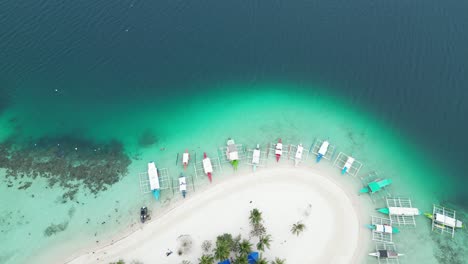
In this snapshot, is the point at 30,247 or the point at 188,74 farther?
the point at 188,74

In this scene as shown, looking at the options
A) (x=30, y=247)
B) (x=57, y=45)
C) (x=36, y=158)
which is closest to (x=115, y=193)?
(x=30, y=247)

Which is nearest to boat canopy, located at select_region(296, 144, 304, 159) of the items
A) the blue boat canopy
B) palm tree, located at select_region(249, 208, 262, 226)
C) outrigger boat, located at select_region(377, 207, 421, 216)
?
palm tree, located at select_region(249, 208, 262, 226)

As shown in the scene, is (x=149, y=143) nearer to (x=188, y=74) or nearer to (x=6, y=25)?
(x=188, y=74)

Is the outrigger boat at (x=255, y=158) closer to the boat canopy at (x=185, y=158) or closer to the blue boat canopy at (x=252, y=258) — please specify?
the boat canopy at (x=185, y=158)

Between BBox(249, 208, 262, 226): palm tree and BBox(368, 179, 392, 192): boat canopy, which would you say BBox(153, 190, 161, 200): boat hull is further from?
BBox(368, 179, 392, 192): boat canopy

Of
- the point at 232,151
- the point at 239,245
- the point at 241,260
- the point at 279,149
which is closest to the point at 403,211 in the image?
the point at 279,149

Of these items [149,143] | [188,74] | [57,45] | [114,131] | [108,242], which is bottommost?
[108,242]

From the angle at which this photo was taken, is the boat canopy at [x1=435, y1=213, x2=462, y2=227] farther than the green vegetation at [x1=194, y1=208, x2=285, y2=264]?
Yes

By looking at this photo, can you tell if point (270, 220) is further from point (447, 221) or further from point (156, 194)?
point (447, 221)
